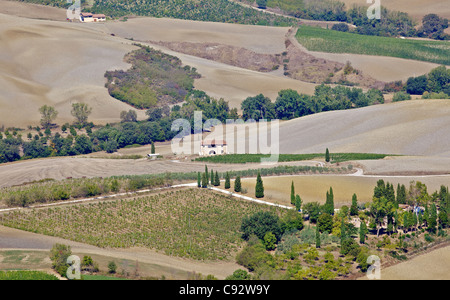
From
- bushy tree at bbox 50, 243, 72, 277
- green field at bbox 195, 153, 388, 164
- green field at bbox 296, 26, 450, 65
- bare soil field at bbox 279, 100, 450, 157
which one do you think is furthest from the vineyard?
green field at bbox 296, 26, 450, 65

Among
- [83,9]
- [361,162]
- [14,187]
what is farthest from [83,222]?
[83,9]

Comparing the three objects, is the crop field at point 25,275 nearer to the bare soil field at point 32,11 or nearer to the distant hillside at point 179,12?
the bare soil field at point 32,11

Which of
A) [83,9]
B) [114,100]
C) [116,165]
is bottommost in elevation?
[116,165]

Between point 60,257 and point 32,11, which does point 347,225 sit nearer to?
point 60,257

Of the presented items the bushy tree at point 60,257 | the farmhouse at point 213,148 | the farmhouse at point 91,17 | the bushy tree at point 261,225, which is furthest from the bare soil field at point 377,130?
the farmhouse at point 91,17
